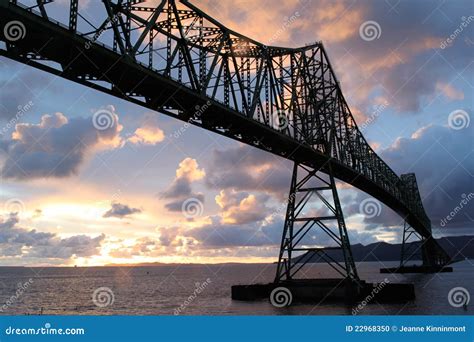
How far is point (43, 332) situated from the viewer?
18094mm

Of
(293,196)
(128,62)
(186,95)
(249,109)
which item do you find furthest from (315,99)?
(128,62)

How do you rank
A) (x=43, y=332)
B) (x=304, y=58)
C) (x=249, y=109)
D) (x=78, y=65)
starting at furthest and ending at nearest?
(x=304, y=58) < (x=249, y=109) < (x=78, y=65) < (x=43, y=332)

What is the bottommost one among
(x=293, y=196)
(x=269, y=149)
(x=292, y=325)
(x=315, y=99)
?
(x=292, y=325)

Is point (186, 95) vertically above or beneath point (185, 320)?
above

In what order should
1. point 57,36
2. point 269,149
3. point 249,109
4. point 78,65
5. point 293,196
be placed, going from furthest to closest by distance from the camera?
point 293,196 → point 269,149 → point 249,109 → point 78,65 → point 57,36

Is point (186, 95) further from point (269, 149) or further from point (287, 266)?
point (287, 266)

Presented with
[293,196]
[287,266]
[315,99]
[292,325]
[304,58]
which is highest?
[304,58]

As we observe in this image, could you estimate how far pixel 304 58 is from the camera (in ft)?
198

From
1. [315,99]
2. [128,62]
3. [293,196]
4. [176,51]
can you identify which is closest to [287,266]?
[293,196]

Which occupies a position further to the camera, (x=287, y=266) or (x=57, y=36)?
(x=287, y=266)

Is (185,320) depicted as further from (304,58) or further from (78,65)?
(304,58)

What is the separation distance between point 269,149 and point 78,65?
2386 centimetres

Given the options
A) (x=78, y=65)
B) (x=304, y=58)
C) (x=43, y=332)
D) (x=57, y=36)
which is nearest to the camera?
(x=43, y=332)

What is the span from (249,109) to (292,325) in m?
28.1
